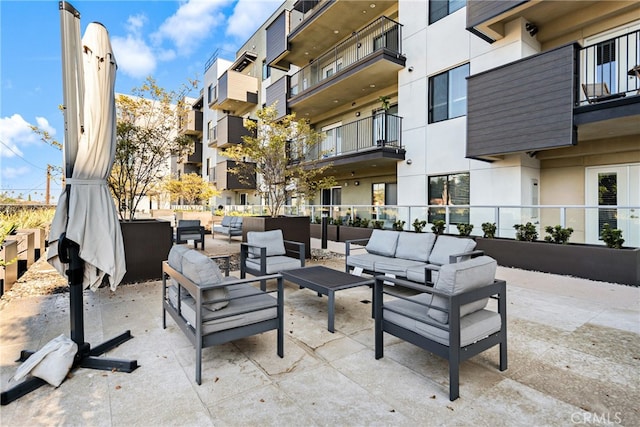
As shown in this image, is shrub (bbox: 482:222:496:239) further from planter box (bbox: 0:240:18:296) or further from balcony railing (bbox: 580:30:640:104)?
planter box (bbox: 0:240:18:296)

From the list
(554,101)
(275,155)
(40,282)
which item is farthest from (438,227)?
(40,282)

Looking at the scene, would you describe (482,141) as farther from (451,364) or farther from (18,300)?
(18,300)

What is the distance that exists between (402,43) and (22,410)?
1238 cm

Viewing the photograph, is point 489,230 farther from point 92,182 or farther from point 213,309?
point 92,182

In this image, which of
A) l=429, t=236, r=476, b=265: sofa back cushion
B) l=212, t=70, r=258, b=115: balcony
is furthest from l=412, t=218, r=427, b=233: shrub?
l=212, t=70, r=258, b=115: balcony

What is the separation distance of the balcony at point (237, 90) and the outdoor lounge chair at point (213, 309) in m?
19.8

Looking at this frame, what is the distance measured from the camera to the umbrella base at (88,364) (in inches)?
92.9

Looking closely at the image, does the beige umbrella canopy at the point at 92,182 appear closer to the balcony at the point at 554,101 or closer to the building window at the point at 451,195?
the balcony at the point at 554,101

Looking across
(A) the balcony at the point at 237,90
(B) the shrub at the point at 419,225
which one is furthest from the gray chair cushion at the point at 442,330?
(A) the balcony at the point at 237,90

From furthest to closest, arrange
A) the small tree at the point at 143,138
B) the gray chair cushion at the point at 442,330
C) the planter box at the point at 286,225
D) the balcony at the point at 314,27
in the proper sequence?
1. the balcony at the point at 314,27
2. the planter box at the point at 286,225
3. the small tree at the point at 143,138
4. the gray chair cushion at the point at 442,330

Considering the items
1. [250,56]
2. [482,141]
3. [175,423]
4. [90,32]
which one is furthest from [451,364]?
[250,56]

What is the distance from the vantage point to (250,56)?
2164cm

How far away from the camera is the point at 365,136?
12172mm

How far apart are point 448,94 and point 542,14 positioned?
2.77 m
